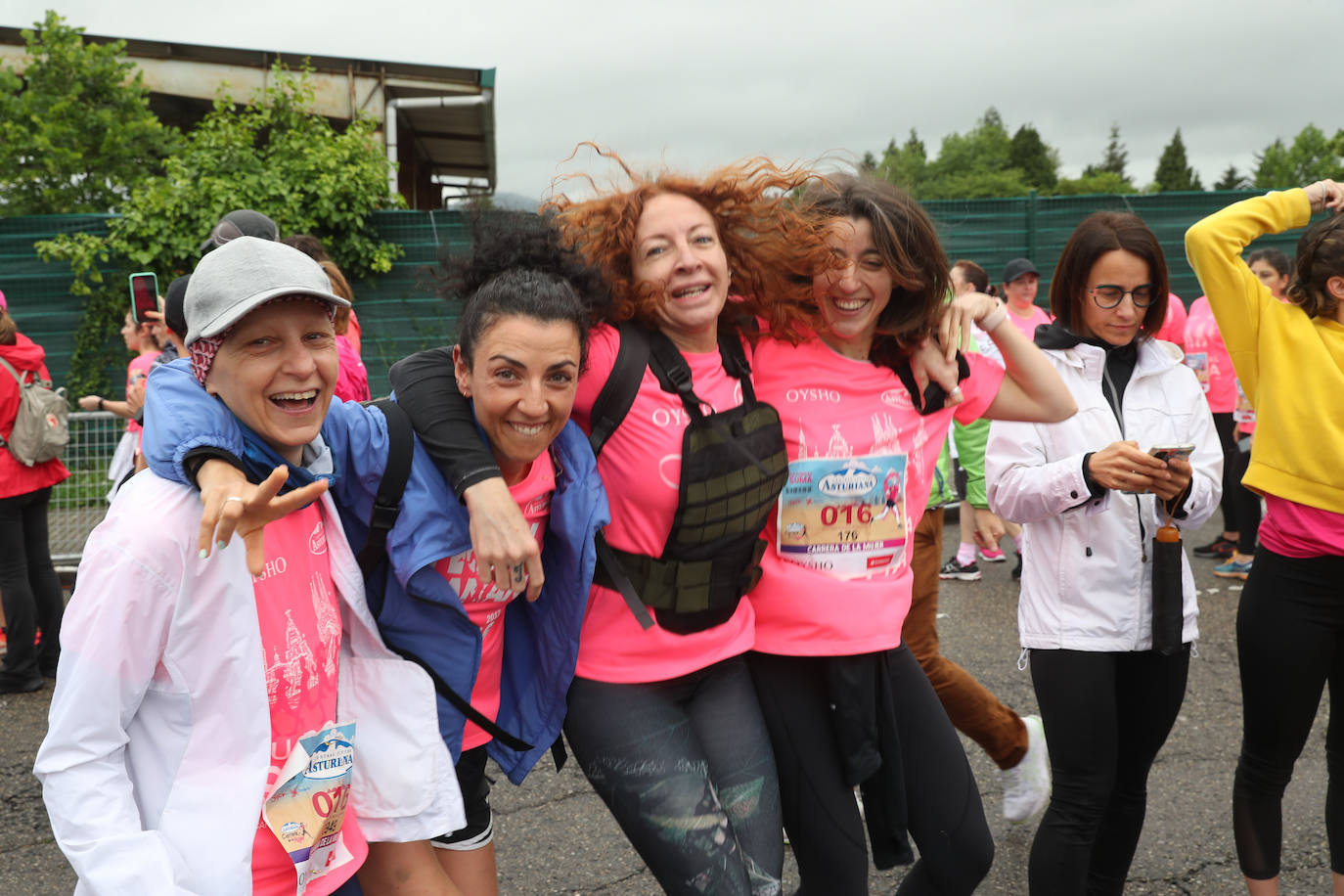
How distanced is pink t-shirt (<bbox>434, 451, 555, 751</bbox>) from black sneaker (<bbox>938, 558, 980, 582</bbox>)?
5.63 metres

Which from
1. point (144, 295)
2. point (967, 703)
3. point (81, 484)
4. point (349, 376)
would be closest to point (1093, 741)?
point (967, 703)

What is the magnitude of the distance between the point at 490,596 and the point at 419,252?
869 centimetres

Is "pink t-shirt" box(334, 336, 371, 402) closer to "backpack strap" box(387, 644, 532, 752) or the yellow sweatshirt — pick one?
"backpack strap" box(387, 644, 532, 752)

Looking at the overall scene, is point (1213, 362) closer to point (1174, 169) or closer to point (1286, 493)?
point (1286, 493)

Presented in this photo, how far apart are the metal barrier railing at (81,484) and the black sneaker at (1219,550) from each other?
8019mm

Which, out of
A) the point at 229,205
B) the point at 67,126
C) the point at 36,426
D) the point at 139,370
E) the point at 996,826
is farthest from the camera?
the point at 67,126

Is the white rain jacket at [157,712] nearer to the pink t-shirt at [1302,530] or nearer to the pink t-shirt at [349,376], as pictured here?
the pink t-shirt at [349,376]

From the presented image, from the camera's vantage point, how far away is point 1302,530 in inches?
118

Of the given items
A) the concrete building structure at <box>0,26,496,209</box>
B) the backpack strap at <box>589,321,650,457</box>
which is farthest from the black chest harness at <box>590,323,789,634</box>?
the concrete building structure at <box>0,26,496,209</box>

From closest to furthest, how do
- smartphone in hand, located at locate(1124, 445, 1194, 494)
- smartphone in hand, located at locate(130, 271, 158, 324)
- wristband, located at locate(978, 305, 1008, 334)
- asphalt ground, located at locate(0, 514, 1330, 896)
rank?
smartphone in hand, located at locate(1124, 445, 1194, 494) < wristband, located at locate(978, 305, 1008, 334) < asphalt ground, located at locate(0, 514, 1330, 896) < smartphone in hand, located at locate(130, 271, 158, 324)

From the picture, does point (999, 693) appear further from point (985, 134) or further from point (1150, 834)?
point (985, 134)

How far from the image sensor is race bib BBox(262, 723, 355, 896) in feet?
6.13

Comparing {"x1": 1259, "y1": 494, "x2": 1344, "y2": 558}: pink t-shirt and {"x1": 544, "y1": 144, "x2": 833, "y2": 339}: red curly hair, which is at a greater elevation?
{"x1": 544, "y1": 144, "x2": 833, "y2": 339}: red curly hair

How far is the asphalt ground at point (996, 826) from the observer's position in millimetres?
3627
